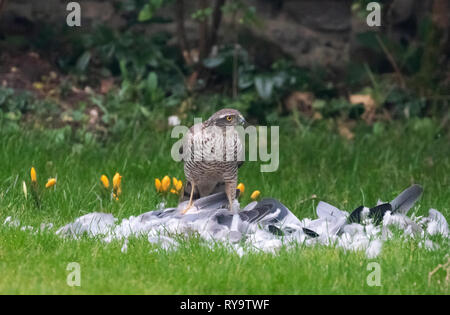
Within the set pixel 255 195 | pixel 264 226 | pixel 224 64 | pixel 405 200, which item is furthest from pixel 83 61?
pixel 405 200

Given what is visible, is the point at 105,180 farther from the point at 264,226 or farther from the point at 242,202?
the point at 264,226

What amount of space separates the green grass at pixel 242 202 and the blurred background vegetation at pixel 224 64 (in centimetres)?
42

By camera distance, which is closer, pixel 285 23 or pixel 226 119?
pixel 226 119

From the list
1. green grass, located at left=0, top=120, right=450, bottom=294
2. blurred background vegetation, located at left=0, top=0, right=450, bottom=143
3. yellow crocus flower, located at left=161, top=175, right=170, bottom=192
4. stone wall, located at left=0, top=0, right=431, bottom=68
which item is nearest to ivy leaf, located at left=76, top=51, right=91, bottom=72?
blurred background vegetation, located at left=0, top=0, right=450, bottom=143

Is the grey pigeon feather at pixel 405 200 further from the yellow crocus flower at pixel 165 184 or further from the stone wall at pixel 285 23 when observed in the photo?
the stone wall at pixel 285 23

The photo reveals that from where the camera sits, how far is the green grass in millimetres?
3260

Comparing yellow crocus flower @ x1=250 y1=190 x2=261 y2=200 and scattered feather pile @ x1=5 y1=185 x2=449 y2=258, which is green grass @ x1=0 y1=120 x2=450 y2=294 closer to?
scattered feather pile @ x1=5 y1=185 x2=449 y2=258

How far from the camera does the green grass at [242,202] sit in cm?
326

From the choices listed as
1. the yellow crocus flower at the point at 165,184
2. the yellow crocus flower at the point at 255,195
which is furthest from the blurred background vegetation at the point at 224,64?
the yellow crocus flower at the point at 255,195

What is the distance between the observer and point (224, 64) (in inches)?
293

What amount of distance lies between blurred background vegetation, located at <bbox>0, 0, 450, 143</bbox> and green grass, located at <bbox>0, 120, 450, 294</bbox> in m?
0.42

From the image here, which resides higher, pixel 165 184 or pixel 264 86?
pixel 264 86

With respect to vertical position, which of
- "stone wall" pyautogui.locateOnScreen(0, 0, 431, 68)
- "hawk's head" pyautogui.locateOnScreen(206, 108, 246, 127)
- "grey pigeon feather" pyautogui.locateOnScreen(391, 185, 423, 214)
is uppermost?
"stone wall" pyautogui.locateOnScreen(0, 0, 431, 68)

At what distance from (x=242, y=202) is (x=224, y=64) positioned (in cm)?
269
